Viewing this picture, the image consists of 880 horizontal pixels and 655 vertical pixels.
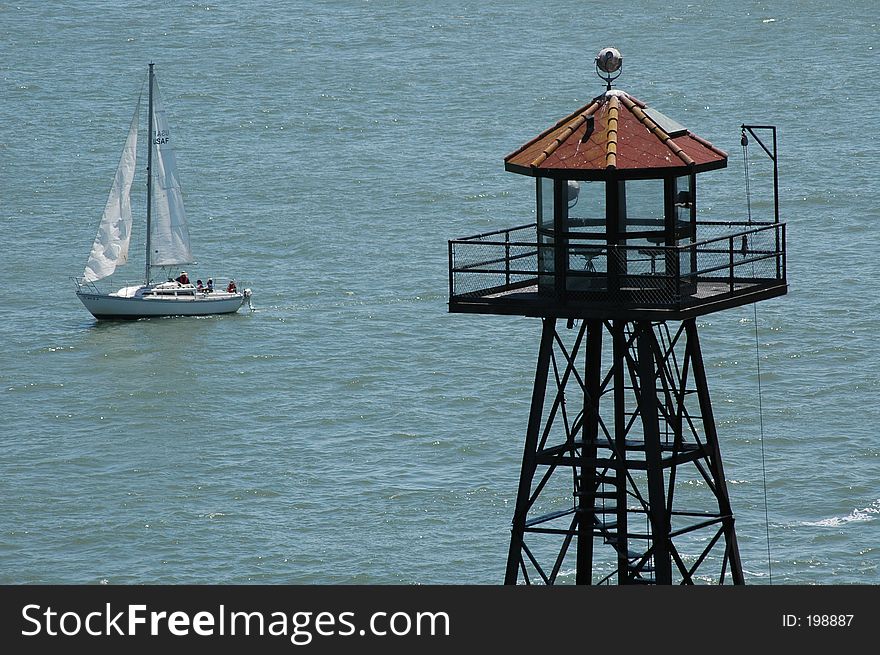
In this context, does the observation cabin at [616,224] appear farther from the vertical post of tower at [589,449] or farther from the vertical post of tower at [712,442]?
the vertical post of tower at [712,442]

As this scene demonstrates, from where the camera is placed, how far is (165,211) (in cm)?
10600

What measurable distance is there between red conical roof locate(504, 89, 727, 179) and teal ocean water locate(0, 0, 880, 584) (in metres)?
28.8

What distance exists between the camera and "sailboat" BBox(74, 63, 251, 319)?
100625 mm

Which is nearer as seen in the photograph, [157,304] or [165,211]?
[157,304]

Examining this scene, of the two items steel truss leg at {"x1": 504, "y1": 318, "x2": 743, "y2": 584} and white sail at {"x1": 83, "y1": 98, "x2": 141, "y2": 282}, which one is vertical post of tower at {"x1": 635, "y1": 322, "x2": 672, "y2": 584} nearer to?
steel truss leg at {"x1": 504, "y1": 318, "x2": 743, "y2": 584}

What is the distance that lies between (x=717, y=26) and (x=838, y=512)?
314ft

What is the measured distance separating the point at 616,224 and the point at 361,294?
2859 inches

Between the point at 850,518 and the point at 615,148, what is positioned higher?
the point at 615,148

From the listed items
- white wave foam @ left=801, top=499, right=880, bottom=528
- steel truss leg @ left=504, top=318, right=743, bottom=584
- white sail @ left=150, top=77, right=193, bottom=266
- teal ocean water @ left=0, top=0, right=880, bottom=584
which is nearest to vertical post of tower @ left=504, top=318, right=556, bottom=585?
steel truss leg @ left=504, top=318, right=743, bottom=584

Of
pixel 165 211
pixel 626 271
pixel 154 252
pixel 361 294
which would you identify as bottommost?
pixel 361 294

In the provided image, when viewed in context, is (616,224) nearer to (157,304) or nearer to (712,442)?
(712,442)

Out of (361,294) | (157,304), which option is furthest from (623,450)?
(157,304)

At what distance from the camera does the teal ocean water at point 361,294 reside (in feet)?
206

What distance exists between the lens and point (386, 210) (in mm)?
115562
